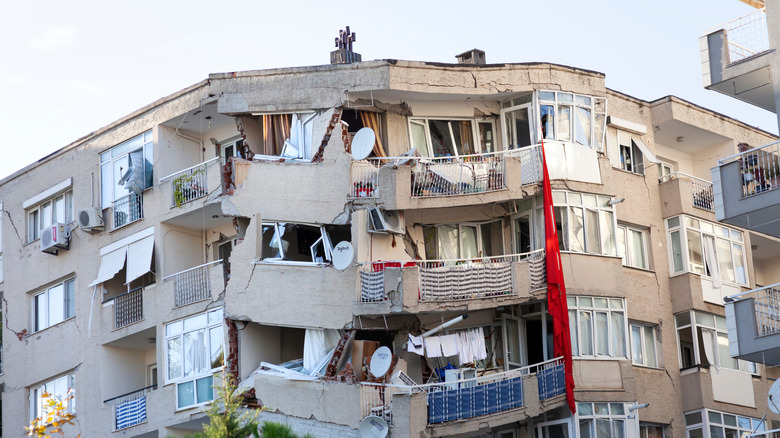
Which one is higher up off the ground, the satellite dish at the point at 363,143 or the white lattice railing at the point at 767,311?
the satellite dish at the point at 363,143

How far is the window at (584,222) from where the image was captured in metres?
35.4

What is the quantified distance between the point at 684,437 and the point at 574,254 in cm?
549

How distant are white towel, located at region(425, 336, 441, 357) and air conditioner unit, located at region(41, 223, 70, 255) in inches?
450

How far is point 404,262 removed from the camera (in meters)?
34.8

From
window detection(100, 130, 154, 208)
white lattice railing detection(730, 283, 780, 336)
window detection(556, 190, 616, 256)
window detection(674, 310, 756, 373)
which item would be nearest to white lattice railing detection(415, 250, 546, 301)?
window detection(556, 190, 616, 256)

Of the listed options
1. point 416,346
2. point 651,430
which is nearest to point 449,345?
point 416,346

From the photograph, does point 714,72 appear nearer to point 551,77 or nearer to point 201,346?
point 551,77

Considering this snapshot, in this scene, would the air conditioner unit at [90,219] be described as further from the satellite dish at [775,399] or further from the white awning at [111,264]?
the satellite dish at [775,399]

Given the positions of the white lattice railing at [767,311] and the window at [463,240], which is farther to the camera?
the window at [463,240]

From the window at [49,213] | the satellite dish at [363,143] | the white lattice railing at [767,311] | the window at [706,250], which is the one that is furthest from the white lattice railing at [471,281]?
the window at [49,213]

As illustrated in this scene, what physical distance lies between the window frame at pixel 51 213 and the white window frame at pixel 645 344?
16.0 m

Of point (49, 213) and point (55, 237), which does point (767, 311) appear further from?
point (49, 213)

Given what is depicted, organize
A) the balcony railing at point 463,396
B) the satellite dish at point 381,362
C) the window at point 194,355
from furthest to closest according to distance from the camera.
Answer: the window at point 194,355, the satellite dish at point 381,362, the balcony railing at point 463,396

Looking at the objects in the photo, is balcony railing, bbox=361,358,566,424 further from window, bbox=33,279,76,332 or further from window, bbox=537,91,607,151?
window, bbox=33,279,76,332
